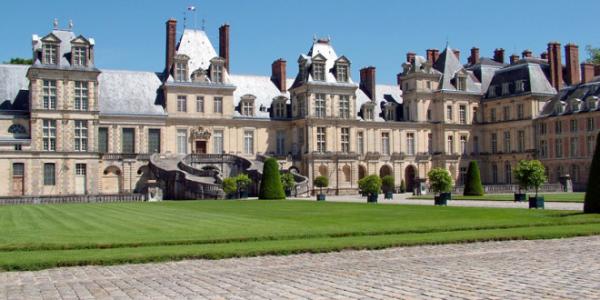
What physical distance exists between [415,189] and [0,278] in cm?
4068

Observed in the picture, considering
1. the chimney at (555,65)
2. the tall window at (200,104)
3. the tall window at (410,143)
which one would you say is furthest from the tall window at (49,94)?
the chimney at (555,65)

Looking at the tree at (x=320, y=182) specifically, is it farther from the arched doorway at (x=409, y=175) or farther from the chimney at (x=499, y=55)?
the chimney at (x=499, y=55)

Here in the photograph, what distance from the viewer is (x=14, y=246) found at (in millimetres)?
14094

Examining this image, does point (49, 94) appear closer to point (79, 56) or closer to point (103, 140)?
point (79, 56)

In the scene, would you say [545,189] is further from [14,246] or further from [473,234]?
[14,246]

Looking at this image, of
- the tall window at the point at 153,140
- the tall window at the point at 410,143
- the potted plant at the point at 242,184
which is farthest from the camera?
the tall window at the point at 410,143

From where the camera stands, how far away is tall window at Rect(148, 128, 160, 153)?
163 ft

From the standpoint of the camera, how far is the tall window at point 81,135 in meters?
46.4

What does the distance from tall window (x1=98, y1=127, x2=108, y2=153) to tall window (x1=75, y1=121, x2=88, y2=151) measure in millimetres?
1698

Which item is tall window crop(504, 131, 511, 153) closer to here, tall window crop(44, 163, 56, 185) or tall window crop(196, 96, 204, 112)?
tall window crop(196, 96, 204, 112)

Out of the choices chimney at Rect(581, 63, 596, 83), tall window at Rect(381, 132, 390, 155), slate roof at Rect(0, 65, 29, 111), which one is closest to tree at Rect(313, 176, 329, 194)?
tall window at Rect(381, 132, 390, 155)

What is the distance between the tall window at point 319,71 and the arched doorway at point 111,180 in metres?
16.9

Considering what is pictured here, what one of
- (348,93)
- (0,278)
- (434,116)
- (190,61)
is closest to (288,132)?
(348,93)

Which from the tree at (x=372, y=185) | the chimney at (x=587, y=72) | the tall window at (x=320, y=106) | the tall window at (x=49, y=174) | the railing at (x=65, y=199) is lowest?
the railing at (x=65, y=199)
